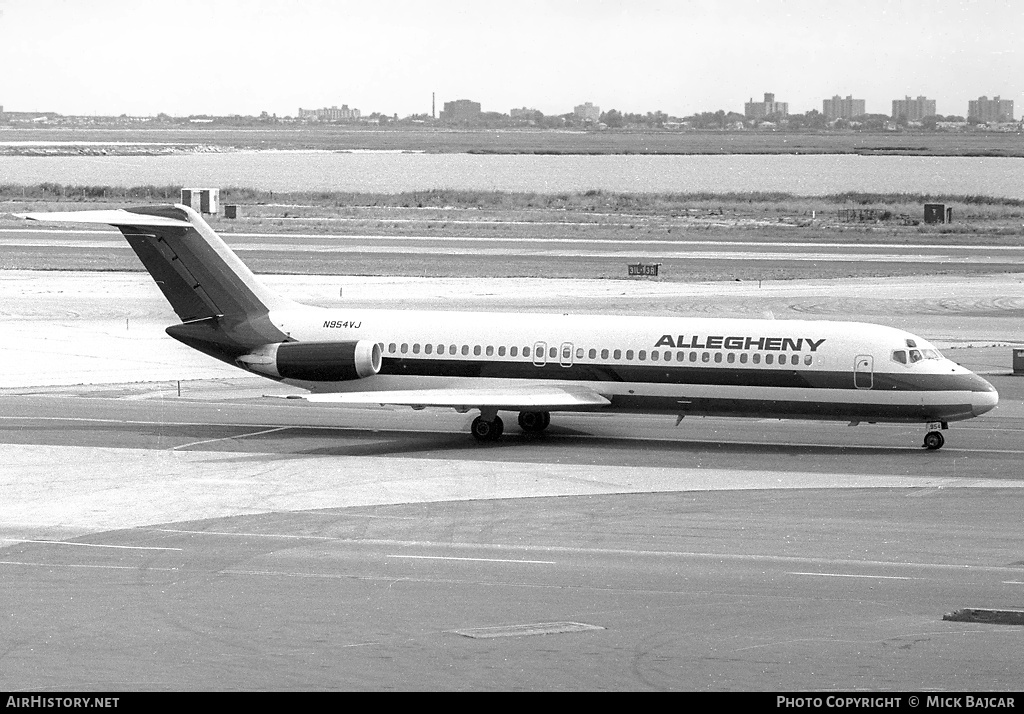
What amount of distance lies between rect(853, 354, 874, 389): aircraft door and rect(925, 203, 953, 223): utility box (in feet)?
243

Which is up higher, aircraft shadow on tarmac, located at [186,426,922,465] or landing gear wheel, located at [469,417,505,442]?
landing gear wheel, located at [469,417,505,442]

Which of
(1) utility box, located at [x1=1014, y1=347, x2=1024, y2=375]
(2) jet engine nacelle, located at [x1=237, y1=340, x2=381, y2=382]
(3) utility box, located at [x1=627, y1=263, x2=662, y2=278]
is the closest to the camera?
(2) jet engine nacelle, located at [x1=237, y1=340, x2=381, y2=382]

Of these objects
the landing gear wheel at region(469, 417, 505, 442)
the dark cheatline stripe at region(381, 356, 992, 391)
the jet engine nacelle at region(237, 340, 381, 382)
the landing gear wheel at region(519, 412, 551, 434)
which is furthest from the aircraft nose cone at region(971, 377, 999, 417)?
the jet engine nacelle at region(237, 340, 381, 382)

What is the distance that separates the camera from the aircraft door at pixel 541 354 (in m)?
35.1

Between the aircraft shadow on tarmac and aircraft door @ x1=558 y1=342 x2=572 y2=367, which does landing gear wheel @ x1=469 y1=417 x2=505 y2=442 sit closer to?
the aircraft shadow on tarmac

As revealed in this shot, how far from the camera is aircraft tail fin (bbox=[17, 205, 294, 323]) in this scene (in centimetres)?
3678

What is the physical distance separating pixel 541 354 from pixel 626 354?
206 centimetres

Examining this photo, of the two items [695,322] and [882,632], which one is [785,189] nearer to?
[695,322]

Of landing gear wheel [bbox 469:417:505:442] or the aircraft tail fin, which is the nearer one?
landing gear wheel [bbox 469:417:505:442]

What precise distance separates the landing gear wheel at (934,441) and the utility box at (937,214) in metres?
73.1

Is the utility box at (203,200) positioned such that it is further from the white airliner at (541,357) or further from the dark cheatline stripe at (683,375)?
the dark cheatline stripe at (683,375)

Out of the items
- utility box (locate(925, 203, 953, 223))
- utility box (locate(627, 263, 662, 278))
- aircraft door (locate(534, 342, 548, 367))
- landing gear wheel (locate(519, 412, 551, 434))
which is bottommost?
landing gear wheel (locate(519, 412, 551, 434))

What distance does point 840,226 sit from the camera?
102 metres

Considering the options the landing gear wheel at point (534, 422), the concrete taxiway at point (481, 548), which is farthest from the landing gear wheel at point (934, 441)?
the landing gear wheel at point (534, 422)
